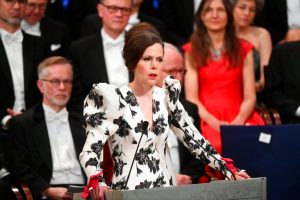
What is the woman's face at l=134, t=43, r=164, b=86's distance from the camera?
11.8ft

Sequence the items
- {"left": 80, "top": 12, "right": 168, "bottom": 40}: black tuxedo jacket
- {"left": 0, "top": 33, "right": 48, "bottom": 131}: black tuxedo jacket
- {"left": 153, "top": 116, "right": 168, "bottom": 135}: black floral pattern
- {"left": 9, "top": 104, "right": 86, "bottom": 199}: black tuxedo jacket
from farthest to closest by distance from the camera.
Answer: {"left": 80, "top": 12, "right": 168, "bottom": 40}: black tuxedo jacket < {"left": 0, "top": 33, "right": 48, "bottom": 131}: black tuxedo jacket < {"left": 9, "top": 104, "right": 86, "bottom": 199}: black tuxedo jacket < {"left": 153, "top": 116, "right": 168, "bottom": 135}: black floral pattern

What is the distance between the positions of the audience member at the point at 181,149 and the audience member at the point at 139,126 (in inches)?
54.1

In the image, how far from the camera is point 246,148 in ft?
16.7

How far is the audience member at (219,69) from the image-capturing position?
5988 mm

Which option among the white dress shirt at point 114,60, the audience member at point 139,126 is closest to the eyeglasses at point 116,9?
the white dress shirt at point 114,60

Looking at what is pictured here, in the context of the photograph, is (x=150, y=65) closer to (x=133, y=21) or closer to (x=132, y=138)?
(x=132, y=138)

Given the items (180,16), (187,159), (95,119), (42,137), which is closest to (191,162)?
(187,159)

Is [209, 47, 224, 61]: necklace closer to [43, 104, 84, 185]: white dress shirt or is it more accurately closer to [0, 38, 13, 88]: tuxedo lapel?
[43, 104, 84, 185]: white dress shirt

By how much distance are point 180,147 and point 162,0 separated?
7.54ft

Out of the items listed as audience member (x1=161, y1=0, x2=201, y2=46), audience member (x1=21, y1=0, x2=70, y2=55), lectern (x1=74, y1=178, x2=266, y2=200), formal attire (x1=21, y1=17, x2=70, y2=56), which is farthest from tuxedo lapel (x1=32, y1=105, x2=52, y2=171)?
audience member (x1=161, y1=0, x2=201, y2=46)

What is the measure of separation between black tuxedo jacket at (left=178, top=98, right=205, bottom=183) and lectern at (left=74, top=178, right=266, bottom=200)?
1819 millimetres

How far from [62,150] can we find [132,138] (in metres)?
1.79

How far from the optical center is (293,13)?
22.2ft

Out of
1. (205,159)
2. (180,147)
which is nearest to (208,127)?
(180,147)
